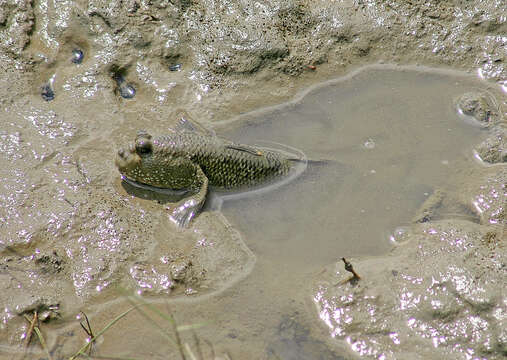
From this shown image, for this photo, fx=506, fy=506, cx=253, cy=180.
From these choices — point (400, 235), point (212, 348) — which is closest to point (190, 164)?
point (212, 348)

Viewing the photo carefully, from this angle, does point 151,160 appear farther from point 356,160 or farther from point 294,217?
point 356,160

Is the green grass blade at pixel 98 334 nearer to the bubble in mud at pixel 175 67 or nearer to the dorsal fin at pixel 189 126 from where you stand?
the dorsal fin at pixel 189 126

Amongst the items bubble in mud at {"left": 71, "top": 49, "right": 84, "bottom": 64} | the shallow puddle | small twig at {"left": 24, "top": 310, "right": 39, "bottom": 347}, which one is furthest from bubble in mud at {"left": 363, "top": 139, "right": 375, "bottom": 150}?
small twig at {"left": 24, "top": 310, "right": 39, "bottom": 347}

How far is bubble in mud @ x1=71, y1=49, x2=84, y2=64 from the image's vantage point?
5.07 meters

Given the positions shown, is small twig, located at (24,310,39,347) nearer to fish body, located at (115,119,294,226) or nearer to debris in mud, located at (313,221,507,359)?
fish body, located at (115,119,294,226)

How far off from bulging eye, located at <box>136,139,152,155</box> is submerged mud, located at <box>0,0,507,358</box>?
0.41 meters

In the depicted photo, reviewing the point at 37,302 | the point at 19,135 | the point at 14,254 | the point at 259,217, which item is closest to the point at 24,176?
the point at 19,135

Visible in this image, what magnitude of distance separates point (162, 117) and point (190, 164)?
88cm

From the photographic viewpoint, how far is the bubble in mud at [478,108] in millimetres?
4746

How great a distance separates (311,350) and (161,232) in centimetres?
145

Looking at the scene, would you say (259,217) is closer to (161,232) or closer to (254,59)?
(161,232)

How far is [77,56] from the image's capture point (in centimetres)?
511

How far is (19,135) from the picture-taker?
452cm

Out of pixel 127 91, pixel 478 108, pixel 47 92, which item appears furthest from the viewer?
pixel 127 91
